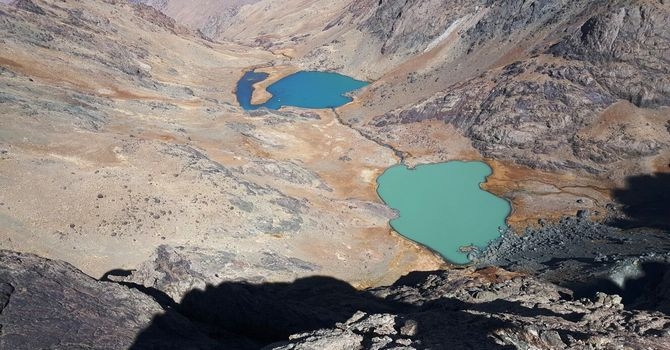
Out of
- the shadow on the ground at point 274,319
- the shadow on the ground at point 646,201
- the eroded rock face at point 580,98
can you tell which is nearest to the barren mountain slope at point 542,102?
the eroded rock face at point 580,98

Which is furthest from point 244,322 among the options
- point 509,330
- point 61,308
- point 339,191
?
point 339,191

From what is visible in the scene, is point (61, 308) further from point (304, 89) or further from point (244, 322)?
point (304, 89)

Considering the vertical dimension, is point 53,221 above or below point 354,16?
below

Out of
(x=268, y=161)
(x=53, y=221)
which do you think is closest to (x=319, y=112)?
(x=268, y=161)

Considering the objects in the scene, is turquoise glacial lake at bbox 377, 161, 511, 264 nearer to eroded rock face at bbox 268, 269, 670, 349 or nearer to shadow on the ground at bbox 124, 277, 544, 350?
shadow on the ground at bbox 124, 277, 544, 350

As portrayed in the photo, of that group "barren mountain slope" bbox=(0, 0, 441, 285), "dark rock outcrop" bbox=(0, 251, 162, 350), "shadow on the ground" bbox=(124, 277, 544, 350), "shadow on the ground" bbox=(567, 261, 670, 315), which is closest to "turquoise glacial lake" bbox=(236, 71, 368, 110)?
"barren mountain slope" bbox=(0, 0, 441, 285)

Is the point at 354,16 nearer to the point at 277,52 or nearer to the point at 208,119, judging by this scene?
the point at 277,52
